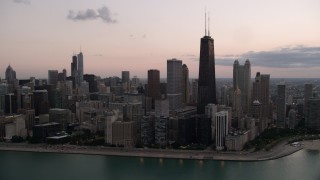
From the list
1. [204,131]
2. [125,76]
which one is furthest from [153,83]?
[125,76]

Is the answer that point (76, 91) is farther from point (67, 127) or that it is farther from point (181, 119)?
point (181, 119)

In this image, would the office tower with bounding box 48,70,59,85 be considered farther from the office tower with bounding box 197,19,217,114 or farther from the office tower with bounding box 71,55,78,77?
the office tower with bounding box 197,19,217,114

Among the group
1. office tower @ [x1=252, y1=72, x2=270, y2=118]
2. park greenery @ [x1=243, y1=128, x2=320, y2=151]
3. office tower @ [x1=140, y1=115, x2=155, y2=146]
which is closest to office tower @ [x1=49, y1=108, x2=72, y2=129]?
office tower @ [x1=140, y1=115, x2=155, y2=146]

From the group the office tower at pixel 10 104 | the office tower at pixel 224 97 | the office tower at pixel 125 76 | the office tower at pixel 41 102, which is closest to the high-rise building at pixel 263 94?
the office tower at pixel 224 97

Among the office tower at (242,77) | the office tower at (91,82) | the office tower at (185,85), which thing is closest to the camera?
the office tower at (185,85)

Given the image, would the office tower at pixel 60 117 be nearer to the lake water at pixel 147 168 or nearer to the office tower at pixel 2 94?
the office tower at pixel 2 94

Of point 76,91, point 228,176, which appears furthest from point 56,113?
point 228,176

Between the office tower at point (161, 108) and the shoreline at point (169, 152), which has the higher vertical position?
the office tower at point (161, 108)
